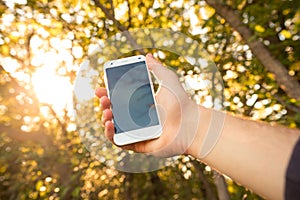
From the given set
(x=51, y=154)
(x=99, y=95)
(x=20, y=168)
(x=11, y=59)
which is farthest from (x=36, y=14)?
(x=99, y=95)

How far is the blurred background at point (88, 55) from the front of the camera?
306 cm

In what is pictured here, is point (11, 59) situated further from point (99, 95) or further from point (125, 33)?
point (99, 95)

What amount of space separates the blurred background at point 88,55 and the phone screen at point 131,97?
57cm

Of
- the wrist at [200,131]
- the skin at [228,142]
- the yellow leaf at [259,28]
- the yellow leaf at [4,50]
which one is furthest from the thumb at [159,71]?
the yellow leaf at [4,50]

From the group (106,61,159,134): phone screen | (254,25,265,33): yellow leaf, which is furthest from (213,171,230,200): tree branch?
(106,61,159,134): phone screen

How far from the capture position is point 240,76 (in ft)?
11.8

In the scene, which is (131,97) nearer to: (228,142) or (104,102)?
(104,102)

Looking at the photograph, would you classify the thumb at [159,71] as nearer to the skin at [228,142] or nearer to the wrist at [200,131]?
the skin at [228,142]

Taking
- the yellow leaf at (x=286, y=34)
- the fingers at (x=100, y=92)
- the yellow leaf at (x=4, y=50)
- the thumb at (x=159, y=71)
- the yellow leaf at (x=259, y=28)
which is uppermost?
the yellow leaf at (x=4, y=50)

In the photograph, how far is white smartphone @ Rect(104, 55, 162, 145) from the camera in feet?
5.29

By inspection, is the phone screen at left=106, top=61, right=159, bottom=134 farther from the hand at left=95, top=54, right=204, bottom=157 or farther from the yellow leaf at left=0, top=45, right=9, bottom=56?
the yellow leaf at left=0, top=45, right=9, bottom=56

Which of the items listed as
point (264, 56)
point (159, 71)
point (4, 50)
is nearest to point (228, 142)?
point (159, 71)

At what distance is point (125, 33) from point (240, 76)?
1.23 m

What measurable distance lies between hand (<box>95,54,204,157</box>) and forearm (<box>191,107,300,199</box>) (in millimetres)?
183
